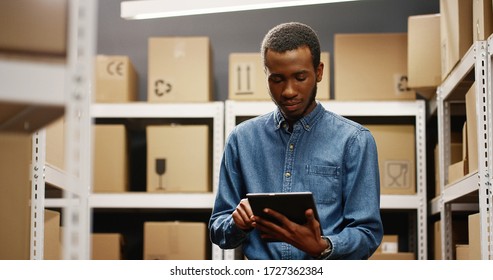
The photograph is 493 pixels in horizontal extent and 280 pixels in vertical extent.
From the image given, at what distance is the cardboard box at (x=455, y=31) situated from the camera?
2.25 meters

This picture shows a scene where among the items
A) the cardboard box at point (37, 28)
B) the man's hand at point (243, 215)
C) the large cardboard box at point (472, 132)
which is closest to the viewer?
the cardboard box at point (37, 28)

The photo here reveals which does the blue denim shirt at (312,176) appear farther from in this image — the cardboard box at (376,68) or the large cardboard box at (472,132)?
the cardboard box at (376,68)

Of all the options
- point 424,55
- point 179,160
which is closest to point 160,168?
point 179,160

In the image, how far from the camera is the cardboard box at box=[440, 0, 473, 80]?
225 cm

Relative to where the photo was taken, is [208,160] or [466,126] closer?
[466,126]

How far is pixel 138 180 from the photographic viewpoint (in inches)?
124

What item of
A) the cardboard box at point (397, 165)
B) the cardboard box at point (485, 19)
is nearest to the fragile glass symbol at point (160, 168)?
the cardboard box at point (397, 165)

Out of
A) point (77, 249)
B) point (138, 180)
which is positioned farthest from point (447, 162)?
point (77, 249)

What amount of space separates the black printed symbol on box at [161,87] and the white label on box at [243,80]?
252 millimetres

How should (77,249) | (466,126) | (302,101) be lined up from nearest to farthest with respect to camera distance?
1. (77,249)
2. (302,101)
3. (466,126)

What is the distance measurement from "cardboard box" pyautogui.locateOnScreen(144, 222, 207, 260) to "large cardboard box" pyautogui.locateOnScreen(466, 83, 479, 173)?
3.37 ft
